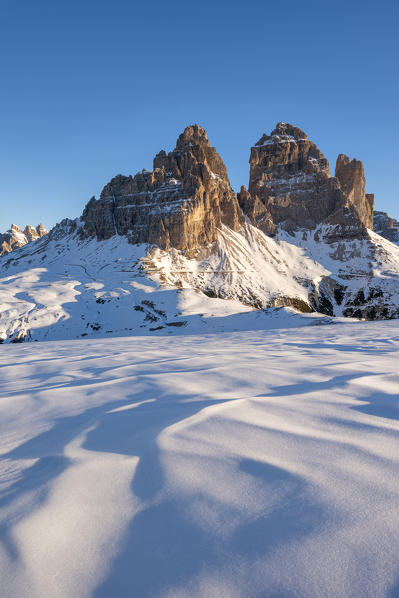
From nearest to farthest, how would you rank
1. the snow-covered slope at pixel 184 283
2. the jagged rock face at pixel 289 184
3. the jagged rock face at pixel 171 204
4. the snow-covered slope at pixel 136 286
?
1. the snow-covered slope at pixel 136 286
2. the snow-covered slope at pixel 184 283
3. the jagged rock face at pixel 171 204
4. the jagged rock face at pixel 289 184

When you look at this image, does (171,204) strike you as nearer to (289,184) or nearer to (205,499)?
(289,184)

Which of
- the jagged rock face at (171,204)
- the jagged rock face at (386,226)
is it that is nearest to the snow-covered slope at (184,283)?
the jagged rock face at (171,204)

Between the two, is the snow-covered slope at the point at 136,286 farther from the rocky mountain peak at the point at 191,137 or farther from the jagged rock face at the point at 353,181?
the jagged rock face at the point at 353,181

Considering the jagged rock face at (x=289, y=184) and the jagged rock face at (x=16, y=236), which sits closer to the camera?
the jagged rock face at (x=289, y=184)

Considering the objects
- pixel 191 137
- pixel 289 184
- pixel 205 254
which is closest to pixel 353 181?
pixel 289 184

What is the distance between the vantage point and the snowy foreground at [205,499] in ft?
3.41

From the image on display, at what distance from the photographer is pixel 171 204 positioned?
69562mm

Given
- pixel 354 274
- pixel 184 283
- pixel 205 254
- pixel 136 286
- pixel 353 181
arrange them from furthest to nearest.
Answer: pixel 353 181, pixel 354 274, pixel 205 254, pixel 184 283, pixel 136 286

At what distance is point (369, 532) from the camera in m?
1.15

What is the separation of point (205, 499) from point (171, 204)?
2837 inches

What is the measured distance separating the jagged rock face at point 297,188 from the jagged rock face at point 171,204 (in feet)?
56.1

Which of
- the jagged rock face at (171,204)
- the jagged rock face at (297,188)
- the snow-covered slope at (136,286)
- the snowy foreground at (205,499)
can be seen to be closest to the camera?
the snowy foreground at (205,499)

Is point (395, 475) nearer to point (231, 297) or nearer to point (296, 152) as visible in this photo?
point (231, 297)

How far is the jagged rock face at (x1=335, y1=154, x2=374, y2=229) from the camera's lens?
102m
